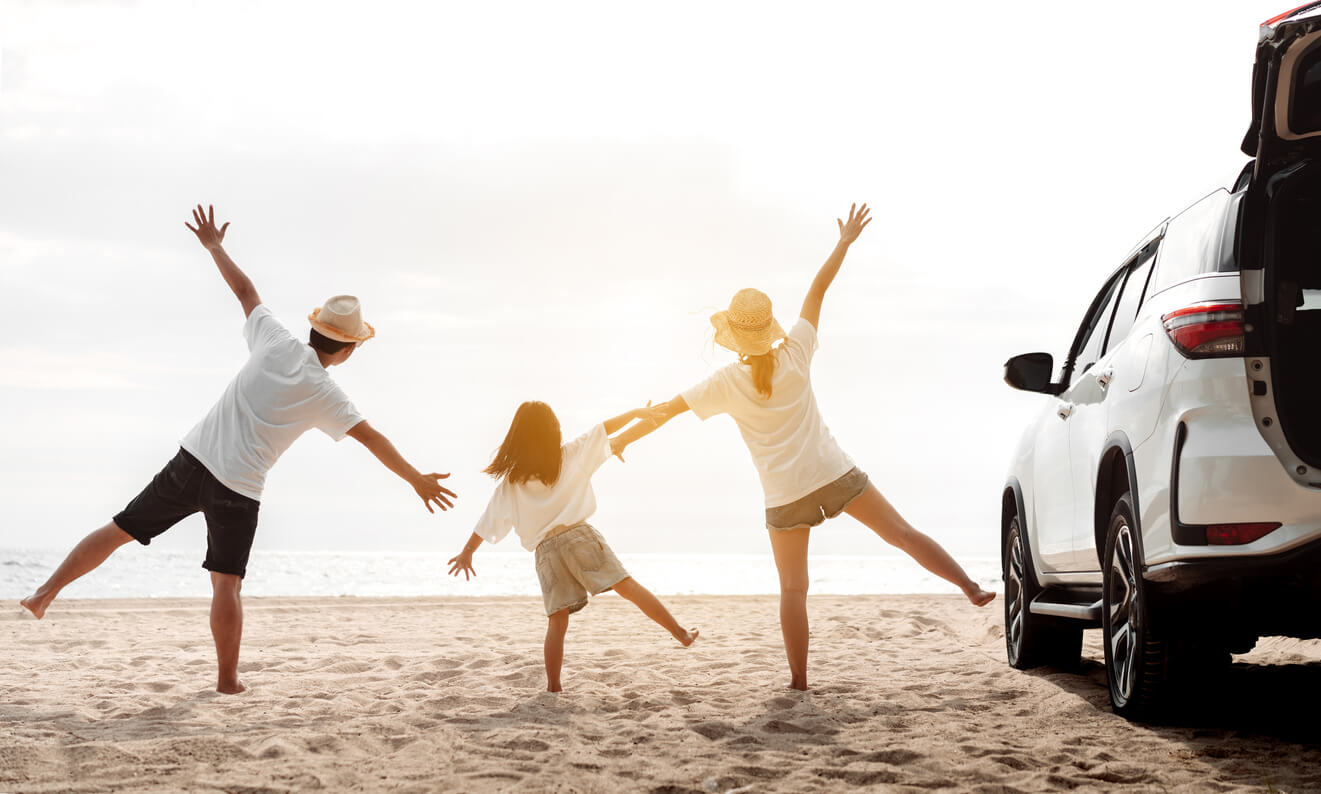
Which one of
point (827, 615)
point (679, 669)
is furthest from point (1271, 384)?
point (827, 615)

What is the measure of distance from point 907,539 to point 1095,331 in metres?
1.54

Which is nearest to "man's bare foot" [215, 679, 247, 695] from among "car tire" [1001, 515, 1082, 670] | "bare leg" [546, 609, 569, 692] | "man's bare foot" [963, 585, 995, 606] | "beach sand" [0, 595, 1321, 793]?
"beach sand" [0, 595, 1321, 793]

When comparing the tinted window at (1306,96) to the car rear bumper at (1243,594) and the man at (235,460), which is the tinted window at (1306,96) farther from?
the man at (235,460)

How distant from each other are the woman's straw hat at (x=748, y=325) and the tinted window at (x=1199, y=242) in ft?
5.85

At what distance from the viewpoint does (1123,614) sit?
4.74 metres

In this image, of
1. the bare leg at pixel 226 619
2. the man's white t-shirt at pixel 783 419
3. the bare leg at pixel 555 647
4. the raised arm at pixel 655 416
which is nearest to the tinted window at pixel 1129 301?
the man's white t-shirt at pixel 783 419

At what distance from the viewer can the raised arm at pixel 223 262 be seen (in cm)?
655

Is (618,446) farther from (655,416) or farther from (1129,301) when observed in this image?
(1129,301)

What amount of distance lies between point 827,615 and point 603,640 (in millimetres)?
2978

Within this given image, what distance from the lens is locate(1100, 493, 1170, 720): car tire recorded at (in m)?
4.34

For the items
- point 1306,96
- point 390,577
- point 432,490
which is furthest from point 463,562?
point 390,577

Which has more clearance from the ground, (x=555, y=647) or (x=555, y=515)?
(x=555, y=515)

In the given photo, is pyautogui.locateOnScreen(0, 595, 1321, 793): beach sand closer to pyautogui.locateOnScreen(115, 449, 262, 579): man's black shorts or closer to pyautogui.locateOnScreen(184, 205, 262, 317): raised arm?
pyautogui.locateOnScreen(115, 449, 262, 579): man's black shorts

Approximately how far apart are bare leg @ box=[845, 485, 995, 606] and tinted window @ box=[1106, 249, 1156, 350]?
129 cm
